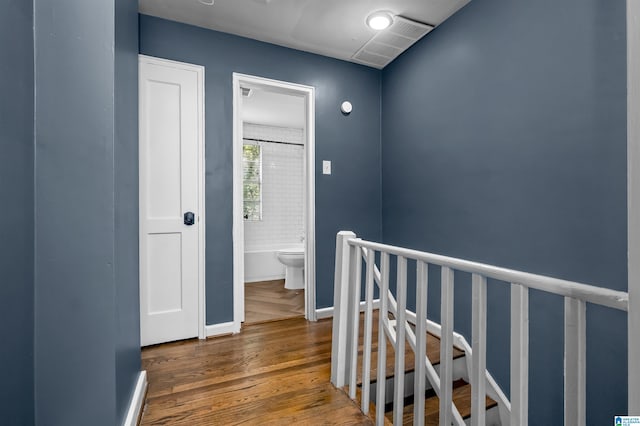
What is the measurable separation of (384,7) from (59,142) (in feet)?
6.95

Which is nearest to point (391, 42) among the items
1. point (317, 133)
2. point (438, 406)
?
point (317, 133)

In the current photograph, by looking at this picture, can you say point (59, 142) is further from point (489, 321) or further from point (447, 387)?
point (489, 321)

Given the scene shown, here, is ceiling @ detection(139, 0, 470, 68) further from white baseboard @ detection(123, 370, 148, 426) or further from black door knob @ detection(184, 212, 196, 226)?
white baseboard @ detection(123, 370, 148, 426)

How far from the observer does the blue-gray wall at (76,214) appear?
37.3 inches

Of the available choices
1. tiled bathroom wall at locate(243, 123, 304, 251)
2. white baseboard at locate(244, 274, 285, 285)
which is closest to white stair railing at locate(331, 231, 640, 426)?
white baseboard at locate(244, 274, 285, 285)

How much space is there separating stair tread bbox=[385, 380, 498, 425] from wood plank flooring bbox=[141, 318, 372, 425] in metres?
0.40

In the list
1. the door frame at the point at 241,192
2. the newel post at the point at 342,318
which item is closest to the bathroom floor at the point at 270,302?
the door frame at the point at 241,192

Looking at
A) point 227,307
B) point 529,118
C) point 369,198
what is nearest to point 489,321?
point 529,118

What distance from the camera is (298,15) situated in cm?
222

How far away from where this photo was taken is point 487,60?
6.38 ft

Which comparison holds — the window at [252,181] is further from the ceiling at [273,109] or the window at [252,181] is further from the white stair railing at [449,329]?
the white stair railing at [449,329]

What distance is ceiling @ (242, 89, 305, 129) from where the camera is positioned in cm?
364

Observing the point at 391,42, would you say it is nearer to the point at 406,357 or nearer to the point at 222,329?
the point at 406,357

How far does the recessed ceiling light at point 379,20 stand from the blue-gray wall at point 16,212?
6.53 feet
